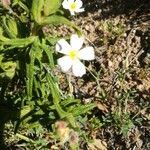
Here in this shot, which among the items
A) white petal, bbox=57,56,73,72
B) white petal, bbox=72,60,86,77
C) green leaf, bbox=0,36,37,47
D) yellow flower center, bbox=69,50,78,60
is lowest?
white petal, bbox=72,60,86,77

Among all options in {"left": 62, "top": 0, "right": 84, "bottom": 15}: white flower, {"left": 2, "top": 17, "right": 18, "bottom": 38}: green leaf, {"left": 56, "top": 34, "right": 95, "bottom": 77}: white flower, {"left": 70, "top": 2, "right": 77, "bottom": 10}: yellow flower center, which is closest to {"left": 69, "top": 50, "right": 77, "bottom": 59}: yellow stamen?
{"left": 56, "top": 34, "right": 95, "bottom": 77}: white flower

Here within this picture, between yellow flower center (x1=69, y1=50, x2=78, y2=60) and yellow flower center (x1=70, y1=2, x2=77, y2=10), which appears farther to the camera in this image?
yellow flower center (x1=70, y1=2, x2=77, y2=10)

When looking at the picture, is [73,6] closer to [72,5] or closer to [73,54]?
[72,5]

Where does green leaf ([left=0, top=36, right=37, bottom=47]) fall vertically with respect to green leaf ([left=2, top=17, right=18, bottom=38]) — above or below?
below

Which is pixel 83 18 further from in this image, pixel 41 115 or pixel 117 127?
pixel 41 115

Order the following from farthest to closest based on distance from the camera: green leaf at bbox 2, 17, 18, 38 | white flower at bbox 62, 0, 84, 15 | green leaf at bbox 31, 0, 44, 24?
white flower at bbox 62, 0, 84, 15 < green leaf at bbox 2, 17, 18, 38 < green leaf at bbox 31, 0, 44, 24

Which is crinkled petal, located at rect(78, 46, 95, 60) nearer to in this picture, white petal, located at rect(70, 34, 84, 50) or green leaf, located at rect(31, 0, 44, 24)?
white petal, located at rect(70, 34, 84, 50)
